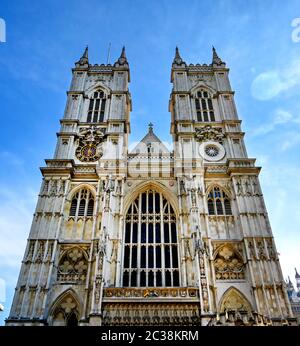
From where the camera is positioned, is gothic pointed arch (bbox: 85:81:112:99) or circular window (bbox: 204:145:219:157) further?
gothic pointed arch (bbox: 85:81:112:99)

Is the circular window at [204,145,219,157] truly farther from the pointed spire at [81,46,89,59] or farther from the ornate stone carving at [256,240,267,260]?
the pointed spire at [81,46,89,59]

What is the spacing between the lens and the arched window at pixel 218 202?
22322 mm

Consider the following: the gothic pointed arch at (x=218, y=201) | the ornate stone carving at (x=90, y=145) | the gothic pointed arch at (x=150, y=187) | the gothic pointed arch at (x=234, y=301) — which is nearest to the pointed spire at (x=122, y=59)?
the ornate stone carving at (x=90, y=145)

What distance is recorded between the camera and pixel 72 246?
20.3m

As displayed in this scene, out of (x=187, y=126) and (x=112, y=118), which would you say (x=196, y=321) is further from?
(x=112, y=118)

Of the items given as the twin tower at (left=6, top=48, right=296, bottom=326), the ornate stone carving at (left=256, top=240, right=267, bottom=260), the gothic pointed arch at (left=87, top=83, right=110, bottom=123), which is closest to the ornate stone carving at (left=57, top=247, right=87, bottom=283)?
the twin tower at (left=6, top=48, right=296, bottom=326)

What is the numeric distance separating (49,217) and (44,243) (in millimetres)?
1988

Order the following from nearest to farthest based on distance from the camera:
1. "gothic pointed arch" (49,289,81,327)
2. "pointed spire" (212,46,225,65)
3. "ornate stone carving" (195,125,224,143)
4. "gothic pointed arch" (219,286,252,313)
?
"gothic pointed arch" (49,289,81,327) < "gothic pointed arch" (219,286,252,313) < "ornate stone carving" (195,125,224,143) < "pointed spire" (212,46,225,65)

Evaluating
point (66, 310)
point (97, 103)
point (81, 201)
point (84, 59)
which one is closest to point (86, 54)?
point (84, 59)

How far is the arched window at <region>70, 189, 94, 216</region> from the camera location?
72.7 feet

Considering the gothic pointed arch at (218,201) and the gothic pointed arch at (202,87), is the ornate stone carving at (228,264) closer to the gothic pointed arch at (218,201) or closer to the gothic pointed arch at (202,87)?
the gothic pointed arch at (218,201)

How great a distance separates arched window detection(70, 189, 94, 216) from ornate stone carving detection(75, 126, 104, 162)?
3.22 metres

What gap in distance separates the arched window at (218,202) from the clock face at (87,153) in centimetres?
969
